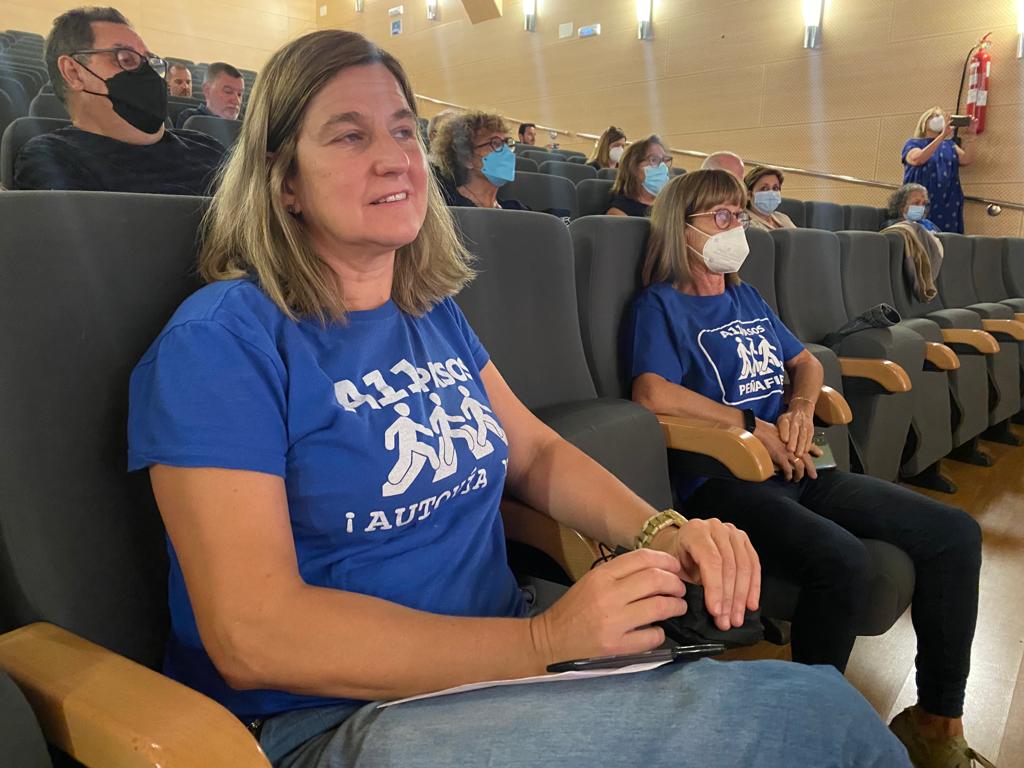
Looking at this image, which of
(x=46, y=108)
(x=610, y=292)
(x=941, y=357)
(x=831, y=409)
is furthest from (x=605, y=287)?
(x=46, y=108)

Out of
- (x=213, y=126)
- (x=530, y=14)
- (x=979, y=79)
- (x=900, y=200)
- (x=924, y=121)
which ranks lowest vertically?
(x=900, y=200)

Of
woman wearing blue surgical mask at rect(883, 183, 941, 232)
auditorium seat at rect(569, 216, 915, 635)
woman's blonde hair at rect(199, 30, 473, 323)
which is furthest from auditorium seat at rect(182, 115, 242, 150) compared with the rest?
woman wearing blue surgical mask at rect(883, 183, 941, 232)

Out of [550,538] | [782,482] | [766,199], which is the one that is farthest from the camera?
[766,199]

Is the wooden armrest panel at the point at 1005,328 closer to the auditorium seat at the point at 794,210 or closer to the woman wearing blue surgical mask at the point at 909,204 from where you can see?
the woman wearing blue surgical mask at the point at 909,204

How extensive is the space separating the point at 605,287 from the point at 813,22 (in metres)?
4.70

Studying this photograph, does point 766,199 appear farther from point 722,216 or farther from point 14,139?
point 14,139

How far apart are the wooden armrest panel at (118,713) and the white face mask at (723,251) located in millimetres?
1075

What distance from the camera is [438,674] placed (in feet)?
1.83

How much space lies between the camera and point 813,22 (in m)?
4.98

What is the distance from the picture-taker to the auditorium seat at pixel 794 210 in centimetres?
381

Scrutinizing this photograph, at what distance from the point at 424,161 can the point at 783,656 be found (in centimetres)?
100

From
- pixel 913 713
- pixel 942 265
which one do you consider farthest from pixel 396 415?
pixel 942 265

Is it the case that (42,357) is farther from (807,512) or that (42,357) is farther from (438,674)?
(807,512)

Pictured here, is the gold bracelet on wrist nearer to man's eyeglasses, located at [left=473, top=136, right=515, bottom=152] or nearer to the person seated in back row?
man's eyeglasses, located at [left=473, top=136, right=515, bottom=152]
